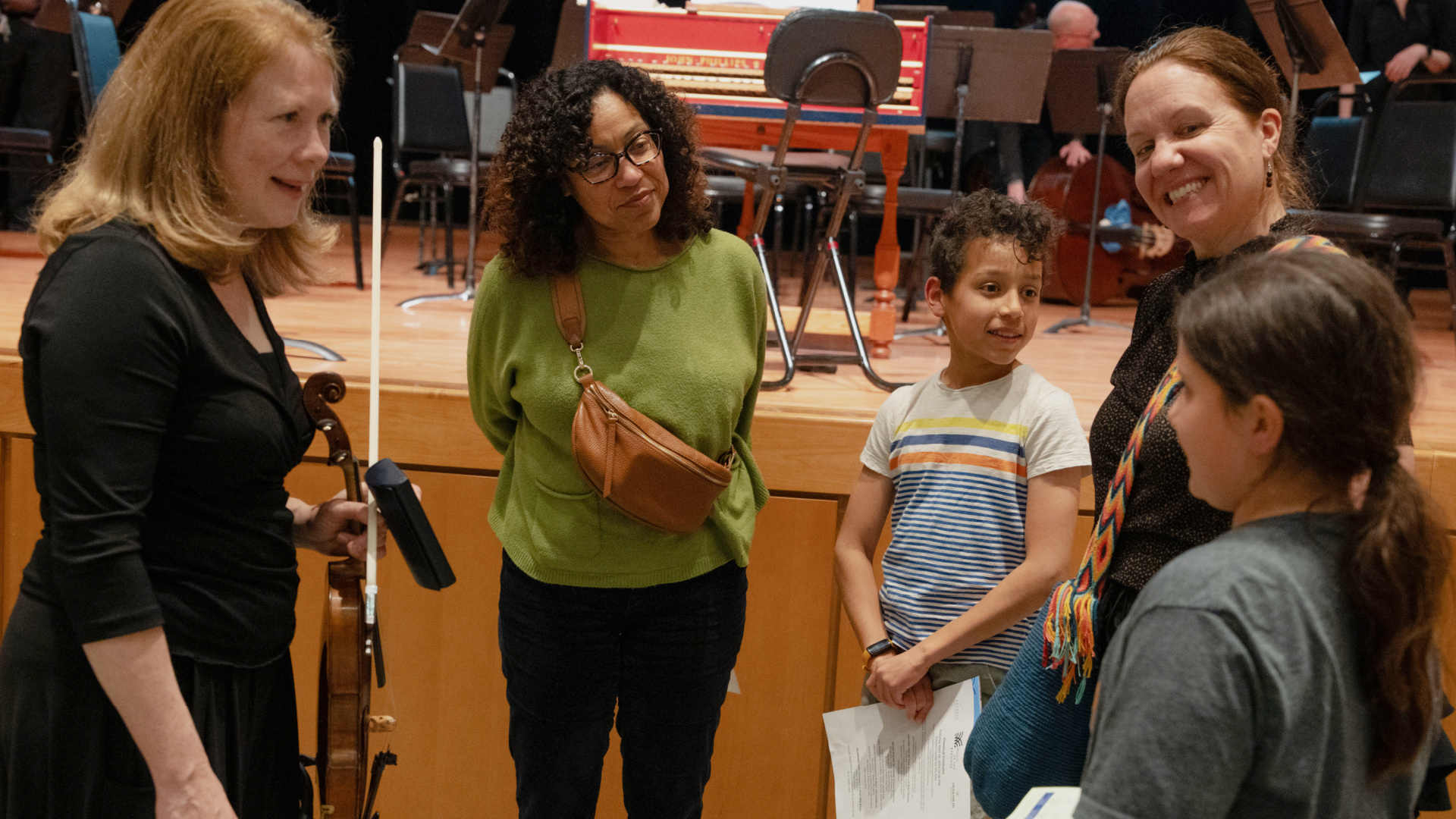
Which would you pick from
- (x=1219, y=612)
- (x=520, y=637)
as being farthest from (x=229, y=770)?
(x=1219, y=612)

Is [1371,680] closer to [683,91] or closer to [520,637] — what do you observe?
[520,637]

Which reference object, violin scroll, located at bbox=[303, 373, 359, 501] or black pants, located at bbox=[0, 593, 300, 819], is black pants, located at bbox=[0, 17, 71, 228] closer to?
violin scroll, located at bbox=[303, 373, 359, 501]

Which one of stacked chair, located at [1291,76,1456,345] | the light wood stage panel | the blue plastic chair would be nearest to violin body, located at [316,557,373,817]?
the light wood stage panel

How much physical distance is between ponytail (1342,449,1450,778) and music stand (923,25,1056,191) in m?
3.57

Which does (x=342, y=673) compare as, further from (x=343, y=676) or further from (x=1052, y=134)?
(x=1052, y=134)

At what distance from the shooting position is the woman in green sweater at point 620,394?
1558 mm

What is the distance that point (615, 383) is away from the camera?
5.10 feet

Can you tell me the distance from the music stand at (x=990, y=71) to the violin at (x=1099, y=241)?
118cm

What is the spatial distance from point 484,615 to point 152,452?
4.80 ft

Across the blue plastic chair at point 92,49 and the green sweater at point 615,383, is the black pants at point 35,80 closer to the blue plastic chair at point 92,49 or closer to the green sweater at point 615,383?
the blue plastic chair at point 92,49

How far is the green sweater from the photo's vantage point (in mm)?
1561

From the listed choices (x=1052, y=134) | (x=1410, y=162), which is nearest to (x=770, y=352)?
(x=1410, y=162)

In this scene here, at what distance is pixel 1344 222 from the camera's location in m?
4.18

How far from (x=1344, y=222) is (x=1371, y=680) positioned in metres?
3.95
